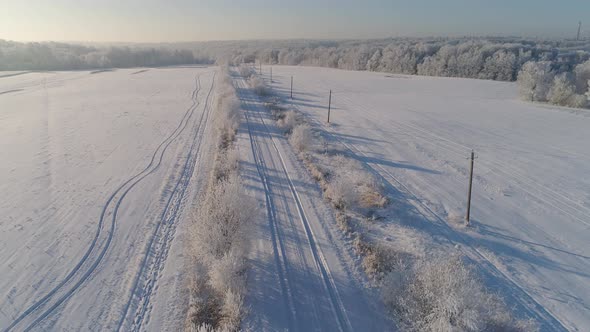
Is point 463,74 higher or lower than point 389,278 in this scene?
higher

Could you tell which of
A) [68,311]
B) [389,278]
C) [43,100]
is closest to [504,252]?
[389,278]

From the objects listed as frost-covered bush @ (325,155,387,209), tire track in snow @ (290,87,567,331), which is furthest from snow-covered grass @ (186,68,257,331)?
tire track in snow @ (290,87,567,331)

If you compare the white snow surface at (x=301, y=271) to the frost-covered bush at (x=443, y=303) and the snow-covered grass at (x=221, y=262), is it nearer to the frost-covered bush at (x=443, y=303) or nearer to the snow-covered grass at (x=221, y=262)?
the snow-covered grass at (x=221, y=262)

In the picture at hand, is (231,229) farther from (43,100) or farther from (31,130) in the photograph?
(43,100)

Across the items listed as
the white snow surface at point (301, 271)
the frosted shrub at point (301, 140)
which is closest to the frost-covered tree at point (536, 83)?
the frosted shrub at point (301, 140)

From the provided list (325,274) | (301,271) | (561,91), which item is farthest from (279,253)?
(561,91)

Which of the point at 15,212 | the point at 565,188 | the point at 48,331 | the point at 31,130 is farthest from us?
the point at 31,130

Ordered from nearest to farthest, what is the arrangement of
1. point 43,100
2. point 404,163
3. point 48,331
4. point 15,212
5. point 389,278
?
point 48,331
point 389,278
point 15,212
point 404,163
point 43,100

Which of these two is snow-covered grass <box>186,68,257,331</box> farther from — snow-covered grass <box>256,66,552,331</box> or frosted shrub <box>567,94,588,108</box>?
frosted shrub <box>567,94,588,108</box>
